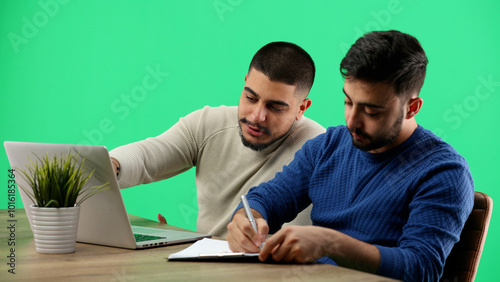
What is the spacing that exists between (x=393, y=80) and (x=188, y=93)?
7.28ft

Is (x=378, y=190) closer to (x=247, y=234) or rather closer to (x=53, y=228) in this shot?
(x=247, y=234)

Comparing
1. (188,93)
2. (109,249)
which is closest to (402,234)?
(109,249)

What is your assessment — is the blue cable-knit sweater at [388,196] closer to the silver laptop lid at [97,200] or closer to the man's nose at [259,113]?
the man's nose at [259,113]

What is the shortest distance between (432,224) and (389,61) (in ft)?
1.32

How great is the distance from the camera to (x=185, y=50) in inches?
136

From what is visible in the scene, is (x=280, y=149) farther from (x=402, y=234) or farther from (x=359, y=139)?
(x=402, y=234)

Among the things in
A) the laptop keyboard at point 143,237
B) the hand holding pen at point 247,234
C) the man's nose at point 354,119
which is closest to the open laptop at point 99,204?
the laptop keyboard at point 143,237

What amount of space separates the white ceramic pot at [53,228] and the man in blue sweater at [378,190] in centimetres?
36

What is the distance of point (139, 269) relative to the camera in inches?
43.6

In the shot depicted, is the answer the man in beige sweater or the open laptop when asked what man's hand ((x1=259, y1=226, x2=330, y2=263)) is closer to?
the open laptop

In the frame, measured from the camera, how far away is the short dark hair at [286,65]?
6.64 ft

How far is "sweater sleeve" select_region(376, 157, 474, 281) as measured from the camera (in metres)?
1.23

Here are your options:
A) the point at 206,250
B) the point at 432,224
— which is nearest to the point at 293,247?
the point at 206,250

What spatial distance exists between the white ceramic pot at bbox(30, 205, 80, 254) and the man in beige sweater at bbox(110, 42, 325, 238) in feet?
2.24
